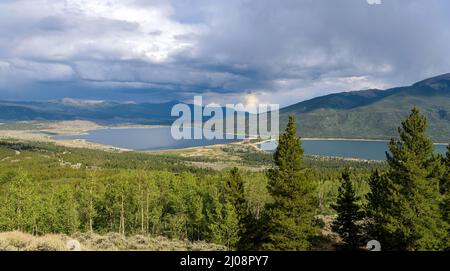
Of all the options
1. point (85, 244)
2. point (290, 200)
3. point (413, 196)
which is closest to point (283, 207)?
point (290, 200)

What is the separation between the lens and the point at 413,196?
33438 millimetres

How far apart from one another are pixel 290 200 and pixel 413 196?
36.2 feet

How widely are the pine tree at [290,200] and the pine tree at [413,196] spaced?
23.7 ft

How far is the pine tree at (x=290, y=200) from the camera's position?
37.8 metres

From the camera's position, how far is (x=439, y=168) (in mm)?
35812

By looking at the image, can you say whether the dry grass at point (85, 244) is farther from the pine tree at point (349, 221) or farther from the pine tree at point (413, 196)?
the pine tree at point (349, 221)

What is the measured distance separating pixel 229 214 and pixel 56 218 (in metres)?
26.6

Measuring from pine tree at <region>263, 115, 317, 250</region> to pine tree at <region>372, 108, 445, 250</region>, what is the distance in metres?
7.23

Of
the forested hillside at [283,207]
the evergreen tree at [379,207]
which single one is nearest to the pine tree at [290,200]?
the forested hillside at [283,207]

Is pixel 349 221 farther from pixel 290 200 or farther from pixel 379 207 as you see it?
pixel 290 200

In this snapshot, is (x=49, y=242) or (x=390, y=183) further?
(x=390, y=183)

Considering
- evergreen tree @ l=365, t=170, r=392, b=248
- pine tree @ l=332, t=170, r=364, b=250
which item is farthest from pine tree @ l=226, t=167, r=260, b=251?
evergreen tree @ l=365, t=170, r=392, b=248
